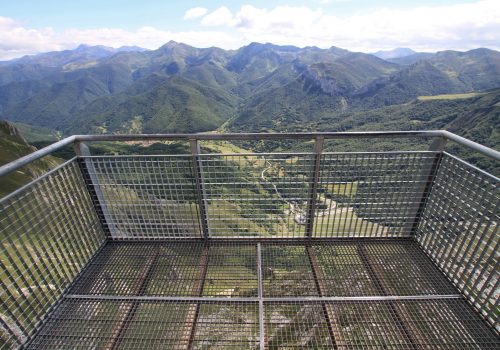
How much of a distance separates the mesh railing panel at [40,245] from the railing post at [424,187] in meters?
3.89

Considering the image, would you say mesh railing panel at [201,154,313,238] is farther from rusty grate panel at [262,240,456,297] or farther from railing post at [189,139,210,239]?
rusty grate panel at [262,240,456,297]

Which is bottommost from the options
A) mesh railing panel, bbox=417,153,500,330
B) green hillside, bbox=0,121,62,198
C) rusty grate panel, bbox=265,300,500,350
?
green hillside, bbox=0,121,62,198

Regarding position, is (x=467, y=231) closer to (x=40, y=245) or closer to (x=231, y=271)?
(x=231, y=271)

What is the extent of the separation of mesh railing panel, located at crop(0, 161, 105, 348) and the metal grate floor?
7.4 inches

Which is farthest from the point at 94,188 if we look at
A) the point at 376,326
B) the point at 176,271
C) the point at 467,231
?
the point at 467,231

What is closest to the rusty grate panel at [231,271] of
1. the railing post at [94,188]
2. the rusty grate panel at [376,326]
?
the rusty grate panel at [376,326]

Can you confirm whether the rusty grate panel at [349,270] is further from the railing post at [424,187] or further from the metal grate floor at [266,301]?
the railing post at [424,187]

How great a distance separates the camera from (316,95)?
191375 mm

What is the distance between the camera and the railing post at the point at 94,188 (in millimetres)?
3241

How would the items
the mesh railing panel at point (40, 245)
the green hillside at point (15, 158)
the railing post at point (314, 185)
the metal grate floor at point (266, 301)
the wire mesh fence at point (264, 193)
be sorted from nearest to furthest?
the mesh railing panel at point (40, 245) < the metal grate floor at point (266, 301) < the railing post at point (314, 185) < the wire mesh fence at point (264, 193) < the green hillside at point (15, 158)

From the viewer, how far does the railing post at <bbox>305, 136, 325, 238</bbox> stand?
3143mm

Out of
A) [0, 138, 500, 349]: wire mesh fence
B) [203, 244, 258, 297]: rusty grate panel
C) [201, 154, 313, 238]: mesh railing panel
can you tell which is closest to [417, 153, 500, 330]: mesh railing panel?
[0, 138, 500, 349]: wire mesh fence

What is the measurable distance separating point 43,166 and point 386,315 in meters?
63.4

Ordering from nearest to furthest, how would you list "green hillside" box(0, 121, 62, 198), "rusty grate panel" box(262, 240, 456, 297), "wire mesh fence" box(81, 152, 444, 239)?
"rusty grate panel" box(262, 240, 456, 297) → "wire mesh fence" box(81, 152, 444, 239) → "green hillside" box(0, 121, 62, 198)
